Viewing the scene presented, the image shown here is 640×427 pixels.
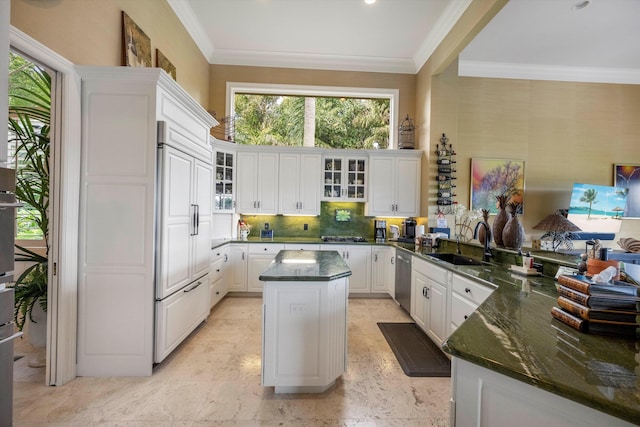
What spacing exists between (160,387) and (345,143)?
14.1 feet

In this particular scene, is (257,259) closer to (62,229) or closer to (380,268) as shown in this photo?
(380,268)

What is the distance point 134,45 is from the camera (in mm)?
2672

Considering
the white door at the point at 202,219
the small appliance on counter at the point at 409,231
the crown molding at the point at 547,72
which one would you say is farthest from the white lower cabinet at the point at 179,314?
the crown molding at the point at 547,72

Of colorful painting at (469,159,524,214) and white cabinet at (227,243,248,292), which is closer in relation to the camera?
white cabinet at (227,243,248,292)

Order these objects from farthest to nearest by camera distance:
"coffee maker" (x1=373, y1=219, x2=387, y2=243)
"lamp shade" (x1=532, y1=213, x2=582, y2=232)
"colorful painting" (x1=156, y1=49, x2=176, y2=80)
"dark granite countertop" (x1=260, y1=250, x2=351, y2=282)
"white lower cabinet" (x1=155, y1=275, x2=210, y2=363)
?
"coffee maker" (x1=373, y1=219, x2=387, y2=243)
"lamp shade" (x1=532, y1=213, x2=582, y2=232)
"colorful painting" (x1=156, y1=49, x2=176, y2=80)
"white lower cabinet" (x1=155, y1=275, x2=210, y2=363)
"dark granite countertop" (x1=260, y1=250, x2=351, y2=282)

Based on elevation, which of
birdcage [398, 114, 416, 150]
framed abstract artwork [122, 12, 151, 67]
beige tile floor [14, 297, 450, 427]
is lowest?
beige tile floor [14, 297, 450, 427]

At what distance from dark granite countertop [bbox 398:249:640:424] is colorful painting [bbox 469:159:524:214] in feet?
11.3

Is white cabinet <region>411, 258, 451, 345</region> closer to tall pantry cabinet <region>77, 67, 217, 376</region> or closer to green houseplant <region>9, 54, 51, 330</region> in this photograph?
tall pantry cabinet <region>77, 67, 217, 376</region>

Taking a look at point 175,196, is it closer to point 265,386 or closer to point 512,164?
point 265,386

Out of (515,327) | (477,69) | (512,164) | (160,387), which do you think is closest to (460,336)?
(515,327)

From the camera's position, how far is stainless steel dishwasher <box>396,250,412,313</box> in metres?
3.54

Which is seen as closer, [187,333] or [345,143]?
[187,333]

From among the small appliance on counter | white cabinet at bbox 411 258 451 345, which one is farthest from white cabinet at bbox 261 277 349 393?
the small appliance on counter

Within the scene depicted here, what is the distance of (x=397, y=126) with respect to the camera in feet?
15.7
